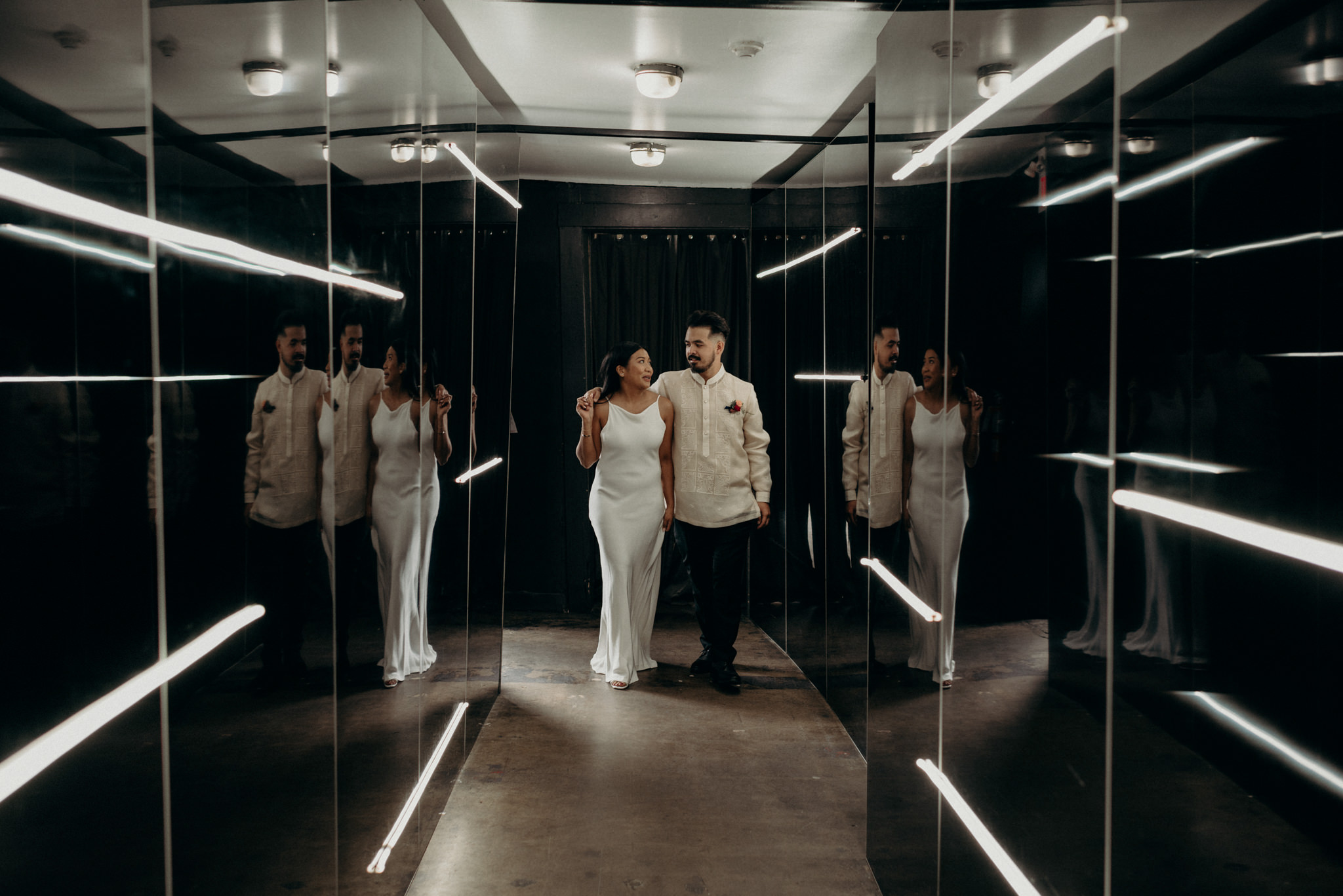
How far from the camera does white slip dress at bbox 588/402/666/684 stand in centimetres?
435

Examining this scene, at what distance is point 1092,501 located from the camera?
4.26 feet

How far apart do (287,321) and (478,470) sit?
1.90 m

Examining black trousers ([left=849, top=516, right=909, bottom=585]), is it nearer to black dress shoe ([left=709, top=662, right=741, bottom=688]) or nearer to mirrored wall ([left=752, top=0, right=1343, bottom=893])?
mirrored wall ([left=752, top=0, right=1343, bottom=893])

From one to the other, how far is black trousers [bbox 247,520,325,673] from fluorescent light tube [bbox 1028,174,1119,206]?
1.41 meters

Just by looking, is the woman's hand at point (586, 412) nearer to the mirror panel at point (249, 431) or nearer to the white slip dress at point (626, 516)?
the white slip dress at point (626, 516)

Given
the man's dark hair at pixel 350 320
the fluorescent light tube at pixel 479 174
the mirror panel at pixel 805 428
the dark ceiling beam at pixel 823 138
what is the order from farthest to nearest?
1. the mirror panel at pixel 805 428
2. the dark ceiling beam at pixel 823 138
3. the fluorescent light tube at pixel 479 174
4. the man's dark hair at pixel 350 320

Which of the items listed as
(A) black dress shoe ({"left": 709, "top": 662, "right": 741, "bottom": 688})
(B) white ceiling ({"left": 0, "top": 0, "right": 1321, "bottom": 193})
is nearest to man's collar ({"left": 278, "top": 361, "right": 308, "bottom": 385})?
(B) white ceiling ({"left": 0, "top": 0, "right": 1321, "bottom": 193})

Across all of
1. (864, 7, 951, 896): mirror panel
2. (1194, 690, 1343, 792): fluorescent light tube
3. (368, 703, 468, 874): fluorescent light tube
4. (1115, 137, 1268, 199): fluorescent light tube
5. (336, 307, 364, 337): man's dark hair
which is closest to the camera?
(1194, 690, 1343, 792): fluorescent light tube

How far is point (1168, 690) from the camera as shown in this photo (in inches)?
41.5

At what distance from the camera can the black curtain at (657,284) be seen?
19.1ft

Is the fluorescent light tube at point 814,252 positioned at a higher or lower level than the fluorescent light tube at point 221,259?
higher

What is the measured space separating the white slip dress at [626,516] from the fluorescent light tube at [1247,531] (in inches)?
130

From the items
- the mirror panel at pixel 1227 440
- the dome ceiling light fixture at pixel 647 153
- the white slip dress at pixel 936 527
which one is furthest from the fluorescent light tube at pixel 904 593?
the dome ceiling light fixture at pixel 647 153

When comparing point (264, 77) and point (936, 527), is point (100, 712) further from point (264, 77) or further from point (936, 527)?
point (936, 527)
